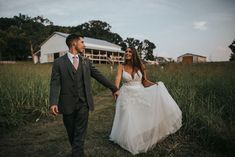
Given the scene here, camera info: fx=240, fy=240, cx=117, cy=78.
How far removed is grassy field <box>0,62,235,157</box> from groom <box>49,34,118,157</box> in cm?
91

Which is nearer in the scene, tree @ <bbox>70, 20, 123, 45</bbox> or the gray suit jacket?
the gray suit jacket

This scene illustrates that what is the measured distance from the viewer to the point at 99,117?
668cm

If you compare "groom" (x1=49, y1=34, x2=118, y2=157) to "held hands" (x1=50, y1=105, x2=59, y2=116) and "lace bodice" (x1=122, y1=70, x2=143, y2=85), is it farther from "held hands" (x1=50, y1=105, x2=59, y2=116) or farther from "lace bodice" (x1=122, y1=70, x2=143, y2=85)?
"lace bodice" (x1=122, y1=70, x2=143, y2=85)

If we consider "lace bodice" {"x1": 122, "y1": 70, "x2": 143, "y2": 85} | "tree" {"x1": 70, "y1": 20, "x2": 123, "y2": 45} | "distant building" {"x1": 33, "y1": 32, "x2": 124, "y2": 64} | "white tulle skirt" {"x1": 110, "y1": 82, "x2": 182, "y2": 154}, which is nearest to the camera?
"white tulle skirt" {"x1": 110, "y1": 82, "x2": 182, "y2": 154}

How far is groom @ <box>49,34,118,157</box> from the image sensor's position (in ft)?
11.1

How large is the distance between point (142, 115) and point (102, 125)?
6.56ft

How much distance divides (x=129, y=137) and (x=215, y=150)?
59.6 inches

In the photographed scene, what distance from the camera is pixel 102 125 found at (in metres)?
5.96

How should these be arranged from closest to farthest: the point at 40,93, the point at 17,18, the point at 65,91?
the point at 65,91
the point at 40,93
the point at 17,18

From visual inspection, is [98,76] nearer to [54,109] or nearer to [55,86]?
[55,86]

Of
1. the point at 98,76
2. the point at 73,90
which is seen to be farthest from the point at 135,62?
the point at 73,90

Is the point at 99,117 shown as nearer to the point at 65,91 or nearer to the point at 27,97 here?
the point at 27,97

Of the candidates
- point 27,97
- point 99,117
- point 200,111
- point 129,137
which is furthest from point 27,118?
point 200,111

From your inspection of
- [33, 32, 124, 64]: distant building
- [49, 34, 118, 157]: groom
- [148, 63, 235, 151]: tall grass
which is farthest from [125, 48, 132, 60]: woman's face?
[33, 32, 124, 64]: distant building
